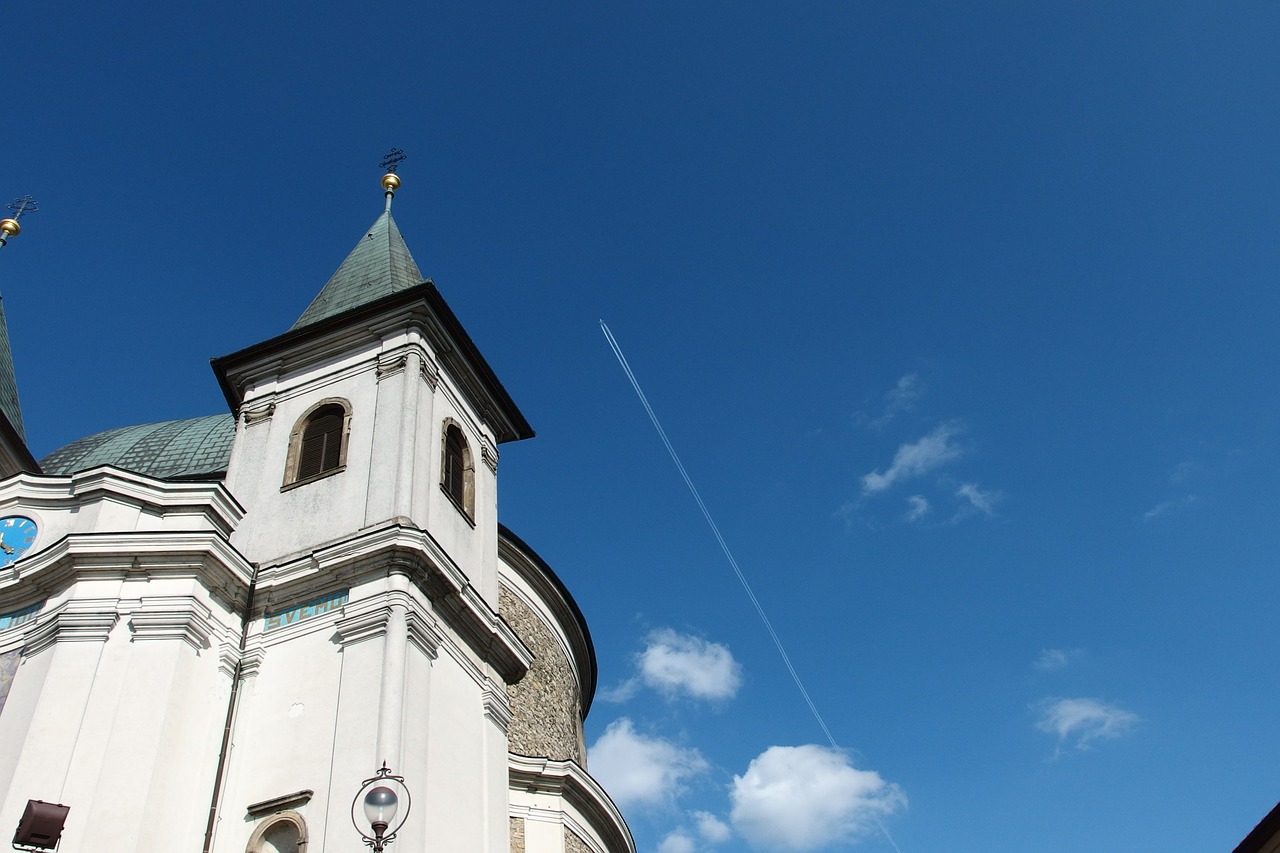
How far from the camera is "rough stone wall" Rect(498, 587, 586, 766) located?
22000 millimetres

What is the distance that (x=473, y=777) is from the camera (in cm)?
1477

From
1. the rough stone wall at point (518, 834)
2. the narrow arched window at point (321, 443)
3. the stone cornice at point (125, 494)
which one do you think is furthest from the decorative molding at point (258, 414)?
the rough stone wall at point (518, 834)

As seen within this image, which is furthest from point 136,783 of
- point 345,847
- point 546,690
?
point 546,690

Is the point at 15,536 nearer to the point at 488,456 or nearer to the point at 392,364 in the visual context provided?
the point at 392,364

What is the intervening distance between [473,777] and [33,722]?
17.1 feet

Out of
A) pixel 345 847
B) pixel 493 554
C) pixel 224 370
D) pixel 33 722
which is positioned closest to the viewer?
pixel 345 847

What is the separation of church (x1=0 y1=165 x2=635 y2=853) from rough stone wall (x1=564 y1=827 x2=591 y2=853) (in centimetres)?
6

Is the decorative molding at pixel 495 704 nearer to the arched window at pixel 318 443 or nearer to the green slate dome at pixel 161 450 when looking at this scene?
the arched window at pixel 318 443

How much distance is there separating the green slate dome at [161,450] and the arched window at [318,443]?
220 inches

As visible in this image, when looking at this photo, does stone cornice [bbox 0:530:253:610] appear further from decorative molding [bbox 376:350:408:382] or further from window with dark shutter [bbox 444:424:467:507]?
decorative molding [bbox 376:350:408:382]

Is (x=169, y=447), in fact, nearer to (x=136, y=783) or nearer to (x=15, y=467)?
(x=15, y=467)

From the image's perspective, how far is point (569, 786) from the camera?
67.5 ft

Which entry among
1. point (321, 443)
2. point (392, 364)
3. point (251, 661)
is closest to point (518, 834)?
point (251, 661)

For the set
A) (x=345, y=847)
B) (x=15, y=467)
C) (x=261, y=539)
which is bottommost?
(x=345, y=847)
